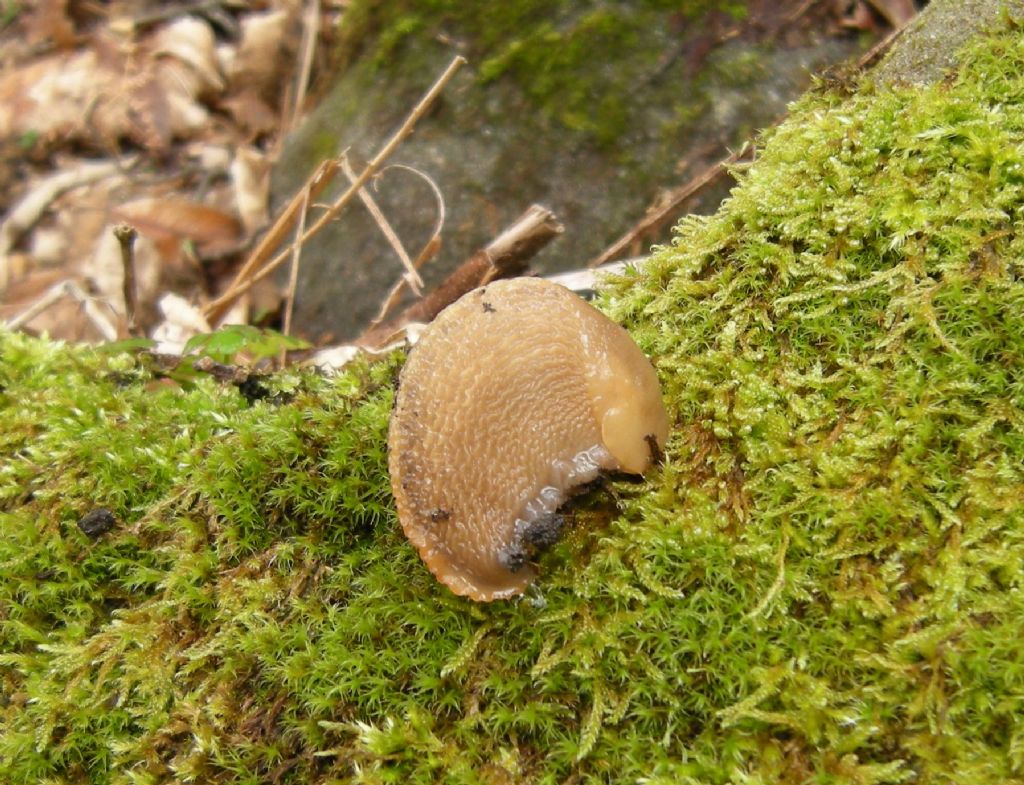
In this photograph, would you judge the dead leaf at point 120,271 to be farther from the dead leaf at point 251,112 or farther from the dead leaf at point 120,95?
the dead leaf at point 251,112

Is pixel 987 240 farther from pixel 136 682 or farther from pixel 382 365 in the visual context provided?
pixel 136 682

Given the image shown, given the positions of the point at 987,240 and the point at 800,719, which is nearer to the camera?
the point at 800,719

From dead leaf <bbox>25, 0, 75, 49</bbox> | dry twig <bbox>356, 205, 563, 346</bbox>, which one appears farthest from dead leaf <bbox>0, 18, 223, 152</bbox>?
dry twig <bbox>356, 205, 563, 346</bbox>

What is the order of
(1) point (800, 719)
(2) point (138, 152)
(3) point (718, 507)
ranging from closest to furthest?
(1) point (800, 719)
(3) point (718, 507)
(2) point (138, 152)

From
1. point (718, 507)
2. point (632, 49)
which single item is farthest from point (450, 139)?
point (718, 507)

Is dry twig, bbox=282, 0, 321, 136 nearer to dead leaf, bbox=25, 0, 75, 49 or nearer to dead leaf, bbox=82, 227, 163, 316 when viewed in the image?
dead leaf, bbox=82, 227, 163, 316

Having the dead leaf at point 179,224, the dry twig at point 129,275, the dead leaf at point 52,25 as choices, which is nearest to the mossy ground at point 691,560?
the dry twig at point 129,275
